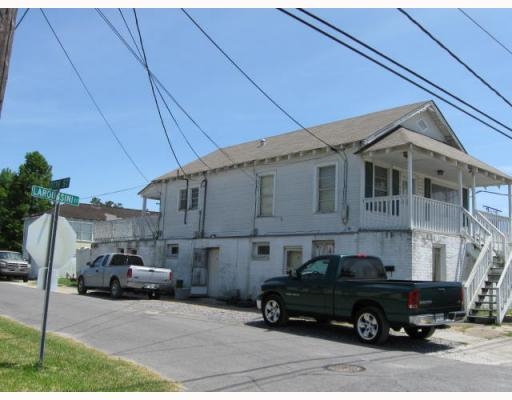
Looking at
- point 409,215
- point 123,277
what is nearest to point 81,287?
point 123,277

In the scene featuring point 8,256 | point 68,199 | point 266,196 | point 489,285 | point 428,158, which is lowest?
point 489,285

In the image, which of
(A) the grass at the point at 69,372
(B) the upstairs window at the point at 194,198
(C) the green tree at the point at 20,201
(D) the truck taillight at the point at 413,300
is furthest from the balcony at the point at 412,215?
(C) the green tree at the point at 20,201

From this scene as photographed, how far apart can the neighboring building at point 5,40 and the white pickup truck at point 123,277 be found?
14483 mm

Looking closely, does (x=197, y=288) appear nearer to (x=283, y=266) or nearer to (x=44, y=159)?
(x=283, y=266)

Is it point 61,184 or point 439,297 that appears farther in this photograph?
point 439,297

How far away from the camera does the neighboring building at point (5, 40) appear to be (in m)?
6.69

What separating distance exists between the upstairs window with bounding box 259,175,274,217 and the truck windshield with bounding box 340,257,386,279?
29.0 feet

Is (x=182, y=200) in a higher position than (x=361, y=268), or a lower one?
higher

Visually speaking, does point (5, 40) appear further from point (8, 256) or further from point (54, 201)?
point (8, 256)

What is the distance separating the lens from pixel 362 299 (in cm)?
1178

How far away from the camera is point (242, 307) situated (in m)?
19.7

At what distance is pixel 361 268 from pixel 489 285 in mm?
6175

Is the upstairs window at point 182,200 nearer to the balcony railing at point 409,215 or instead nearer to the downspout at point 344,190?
the downspout at point 344,190

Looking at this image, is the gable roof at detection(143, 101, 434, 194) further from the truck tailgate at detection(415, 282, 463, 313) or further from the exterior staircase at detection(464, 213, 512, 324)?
the truck tailgate at detection(415, 282, 463, 313)
